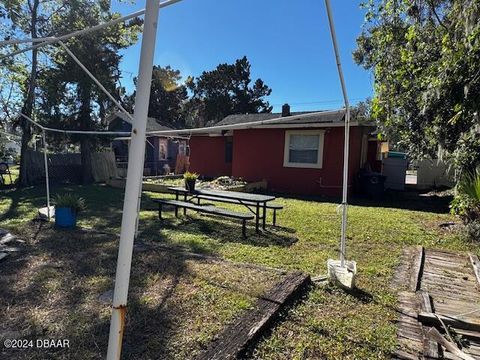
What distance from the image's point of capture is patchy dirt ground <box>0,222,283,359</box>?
246 cm

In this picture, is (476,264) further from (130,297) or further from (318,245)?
(130,297)

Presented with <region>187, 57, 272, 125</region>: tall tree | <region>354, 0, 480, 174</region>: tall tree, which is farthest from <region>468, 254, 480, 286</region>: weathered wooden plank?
<region>187, 57, 272, 125</region>: tall tree

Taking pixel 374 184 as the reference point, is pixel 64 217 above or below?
below

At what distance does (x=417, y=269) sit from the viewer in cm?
423

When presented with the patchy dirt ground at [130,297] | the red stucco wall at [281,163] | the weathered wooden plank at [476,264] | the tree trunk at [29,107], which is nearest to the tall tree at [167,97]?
the tree trunk at [29,107]

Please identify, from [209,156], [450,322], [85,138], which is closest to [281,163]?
[209,156]

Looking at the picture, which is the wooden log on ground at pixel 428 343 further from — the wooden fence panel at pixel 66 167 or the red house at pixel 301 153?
the wooden fence panel at pixel 66 167

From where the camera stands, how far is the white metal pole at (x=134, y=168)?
4.20 ft

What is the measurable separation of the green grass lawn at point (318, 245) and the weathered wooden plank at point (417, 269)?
26 centimetres

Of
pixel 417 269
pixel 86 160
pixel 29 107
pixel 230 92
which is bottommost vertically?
pixel 417 269

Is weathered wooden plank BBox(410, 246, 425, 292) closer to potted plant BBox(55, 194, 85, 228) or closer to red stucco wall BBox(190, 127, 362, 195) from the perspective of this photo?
potted plant BBox(55, 194, 85, 228)

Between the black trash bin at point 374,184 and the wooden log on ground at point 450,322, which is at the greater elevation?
the black trash bin at point 374,184

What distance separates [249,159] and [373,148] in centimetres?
579

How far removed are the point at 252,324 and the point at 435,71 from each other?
4.27 metres
